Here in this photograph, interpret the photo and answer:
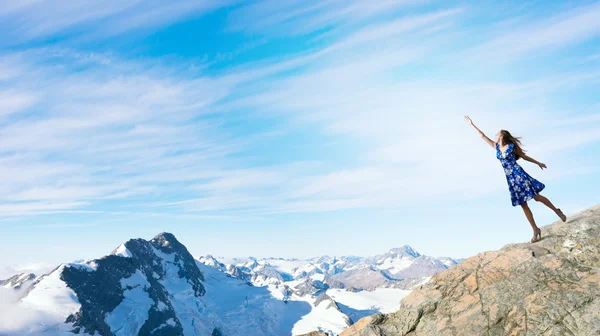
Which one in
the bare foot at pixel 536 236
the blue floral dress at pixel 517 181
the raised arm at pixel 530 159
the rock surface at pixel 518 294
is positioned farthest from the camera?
the raised arm at pixel 530 159

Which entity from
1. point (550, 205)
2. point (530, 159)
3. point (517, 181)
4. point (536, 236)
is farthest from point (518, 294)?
point (530, 159)

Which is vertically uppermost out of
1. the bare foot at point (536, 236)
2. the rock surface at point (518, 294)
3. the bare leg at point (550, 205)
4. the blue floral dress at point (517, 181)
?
the blue floral dress at point (517, 181)

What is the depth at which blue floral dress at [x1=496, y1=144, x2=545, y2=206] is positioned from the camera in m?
15.1

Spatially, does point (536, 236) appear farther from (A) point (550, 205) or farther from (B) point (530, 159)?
(B) point (530, 159)

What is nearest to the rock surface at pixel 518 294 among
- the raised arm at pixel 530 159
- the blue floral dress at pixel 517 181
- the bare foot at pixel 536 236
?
the bare foot at pixel 536 236

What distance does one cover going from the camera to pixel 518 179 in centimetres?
1546

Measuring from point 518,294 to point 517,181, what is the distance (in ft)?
16.2

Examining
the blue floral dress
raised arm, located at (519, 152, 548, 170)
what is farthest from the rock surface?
raised arm, located at (519, 152, 548, 170)

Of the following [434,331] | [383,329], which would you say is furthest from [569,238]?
[383,329]

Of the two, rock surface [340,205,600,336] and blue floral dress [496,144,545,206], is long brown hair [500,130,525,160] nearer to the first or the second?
blue floral dress [496,144,545,206]

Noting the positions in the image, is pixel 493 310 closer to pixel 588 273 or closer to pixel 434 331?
pixel 434 331

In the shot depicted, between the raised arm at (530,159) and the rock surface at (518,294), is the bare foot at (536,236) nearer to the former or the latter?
the rock surface at (518,294)

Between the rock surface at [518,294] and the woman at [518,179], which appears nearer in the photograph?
the rock surface at [518,294]

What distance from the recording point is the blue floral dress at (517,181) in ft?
49.6
